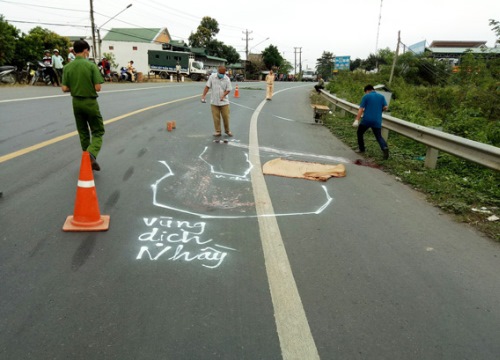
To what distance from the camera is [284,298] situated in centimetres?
276

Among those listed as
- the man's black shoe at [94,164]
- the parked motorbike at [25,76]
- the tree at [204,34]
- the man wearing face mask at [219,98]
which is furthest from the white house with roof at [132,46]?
the man's black shoe at [94,164]

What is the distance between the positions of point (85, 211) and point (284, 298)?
7.00ft

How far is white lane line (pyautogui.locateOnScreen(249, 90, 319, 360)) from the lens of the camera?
7.49ft

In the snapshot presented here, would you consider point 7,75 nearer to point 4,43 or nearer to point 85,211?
point 4,43

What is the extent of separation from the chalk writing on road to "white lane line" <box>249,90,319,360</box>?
1.38 ft

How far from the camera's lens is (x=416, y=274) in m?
3.25

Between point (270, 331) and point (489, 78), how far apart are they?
15944mm

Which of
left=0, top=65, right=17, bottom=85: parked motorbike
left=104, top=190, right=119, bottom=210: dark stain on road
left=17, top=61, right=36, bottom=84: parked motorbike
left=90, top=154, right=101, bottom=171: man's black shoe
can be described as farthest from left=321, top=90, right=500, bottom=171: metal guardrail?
left=17, top=61, right=36, bottom=84: parked motorbike

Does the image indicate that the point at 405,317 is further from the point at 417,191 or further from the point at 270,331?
the point at 417,191

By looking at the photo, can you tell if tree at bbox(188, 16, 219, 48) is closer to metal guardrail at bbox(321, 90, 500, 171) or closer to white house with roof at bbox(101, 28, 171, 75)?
white house with roof at bbox(101, 28, 171, 75)

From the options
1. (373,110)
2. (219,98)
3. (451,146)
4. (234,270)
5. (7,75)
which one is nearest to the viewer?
(234,270)

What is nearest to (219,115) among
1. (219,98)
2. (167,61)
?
(219,98)

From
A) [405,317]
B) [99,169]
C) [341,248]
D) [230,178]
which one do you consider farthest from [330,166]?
[405,317]

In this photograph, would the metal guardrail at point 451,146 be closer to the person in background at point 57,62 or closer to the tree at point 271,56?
the person in background at point 57,62
